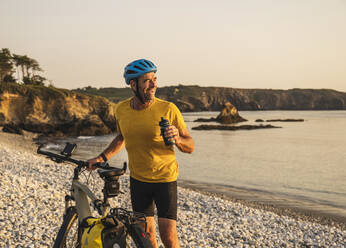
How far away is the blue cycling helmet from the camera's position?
280 cm

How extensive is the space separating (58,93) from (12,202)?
40383 mm

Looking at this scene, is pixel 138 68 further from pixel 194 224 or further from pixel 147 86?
pixel 194 224

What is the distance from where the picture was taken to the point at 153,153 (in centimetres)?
282

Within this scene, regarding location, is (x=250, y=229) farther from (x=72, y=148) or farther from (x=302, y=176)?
(x=302, y=176)

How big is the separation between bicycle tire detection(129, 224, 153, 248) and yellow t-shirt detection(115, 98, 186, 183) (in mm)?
655

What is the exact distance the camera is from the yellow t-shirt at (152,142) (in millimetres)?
2791

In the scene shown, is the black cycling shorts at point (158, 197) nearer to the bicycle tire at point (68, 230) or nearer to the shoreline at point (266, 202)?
the bicycle tire at point (68, 230)

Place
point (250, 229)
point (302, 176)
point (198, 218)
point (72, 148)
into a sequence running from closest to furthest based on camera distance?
point (72, 148), point (250, 229), point (198, 218), point (302, 176)

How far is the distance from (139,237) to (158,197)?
69cm

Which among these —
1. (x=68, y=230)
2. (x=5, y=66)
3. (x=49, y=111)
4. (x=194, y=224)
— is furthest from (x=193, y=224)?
(x=5, y=66)

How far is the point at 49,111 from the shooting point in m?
42.8

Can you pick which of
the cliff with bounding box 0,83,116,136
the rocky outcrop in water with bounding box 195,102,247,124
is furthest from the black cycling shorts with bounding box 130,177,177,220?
the rocky outcrop in water with bounding box 195,102,247,124

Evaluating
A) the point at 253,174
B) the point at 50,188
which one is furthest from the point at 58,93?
the point at 50,188

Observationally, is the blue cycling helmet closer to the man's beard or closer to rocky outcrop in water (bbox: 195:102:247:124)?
the man's beard
